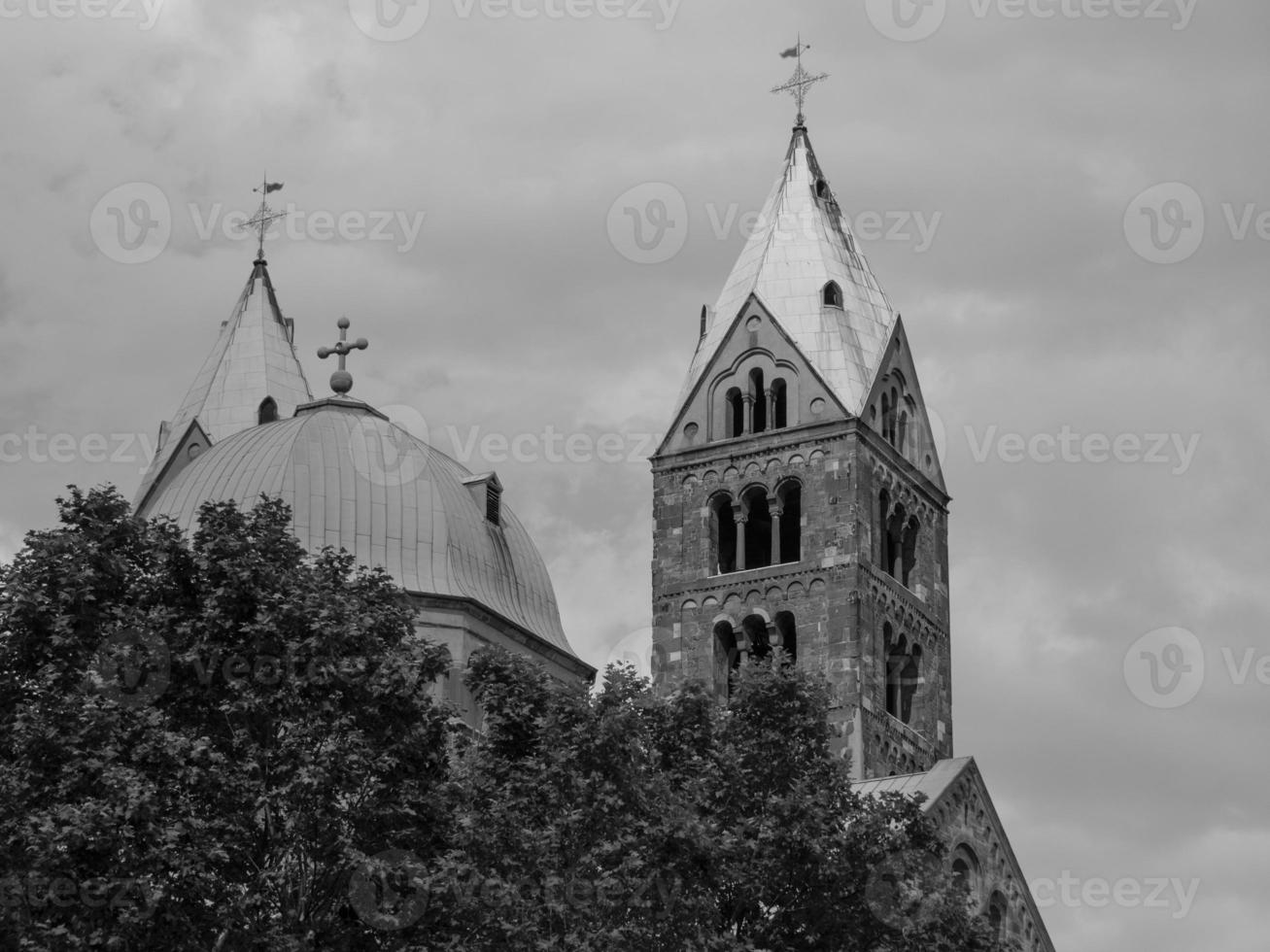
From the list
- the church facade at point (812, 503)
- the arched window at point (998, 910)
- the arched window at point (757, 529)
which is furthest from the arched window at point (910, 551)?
the arched window at point (998, 910)

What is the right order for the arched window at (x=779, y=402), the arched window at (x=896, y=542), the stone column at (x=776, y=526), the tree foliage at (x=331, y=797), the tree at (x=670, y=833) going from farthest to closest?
the arched window at (x=779, y=402) < the arched window at (x=896, y=542) < the stone column at (x=776, y=526) < the tree at (x=670, y=833) < the tree foliage at (x=331, y=797)

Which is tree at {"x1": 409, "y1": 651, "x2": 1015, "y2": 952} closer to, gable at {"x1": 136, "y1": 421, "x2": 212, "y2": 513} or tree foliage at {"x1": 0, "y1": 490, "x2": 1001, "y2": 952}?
tree foliage at {"x1": 0, "y1": 490, "x2": 1001, "y2": 952}

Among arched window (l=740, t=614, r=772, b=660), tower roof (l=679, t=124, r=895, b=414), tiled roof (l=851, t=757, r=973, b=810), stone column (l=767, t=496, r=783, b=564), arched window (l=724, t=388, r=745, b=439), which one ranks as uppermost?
tower roof (l=679, t=124, r=895, b=414)

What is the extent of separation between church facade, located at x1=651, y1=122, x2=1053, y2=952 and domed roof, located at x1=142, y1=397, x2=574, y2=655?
7385 millimetres

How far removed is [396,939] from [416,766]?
295 centimetres

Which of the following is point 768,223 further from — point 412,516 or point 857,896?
point 857,896

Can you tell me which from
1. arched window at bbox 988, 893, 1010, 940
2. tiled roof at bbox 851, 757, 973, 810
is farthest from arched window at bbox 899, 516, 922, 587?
A: arched window at bbox 988, 893, 1010, 940

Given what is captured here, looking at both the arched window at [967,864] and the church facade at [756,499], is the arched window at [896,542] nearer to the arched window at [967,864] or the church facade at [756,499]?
the church facade at [756,499]

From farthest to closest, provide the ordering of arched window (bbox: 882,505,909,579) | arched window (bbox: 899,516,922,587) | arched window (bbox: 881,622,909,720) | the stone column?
arched window (bbox: 899,516,922,587)
arched window (bbox: 882,505,909,579)
arched window (bbox: 881,622,909,720)
the stone column

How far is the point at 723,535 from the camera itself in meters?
86.8

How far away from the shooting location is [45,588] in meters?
47.2

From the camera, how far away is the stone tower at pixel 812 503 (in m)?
83.2

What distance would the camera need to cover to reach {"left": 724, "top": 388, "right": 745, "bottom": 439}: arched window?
287 feet

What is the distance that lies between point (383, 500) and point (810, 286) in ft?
60.3
